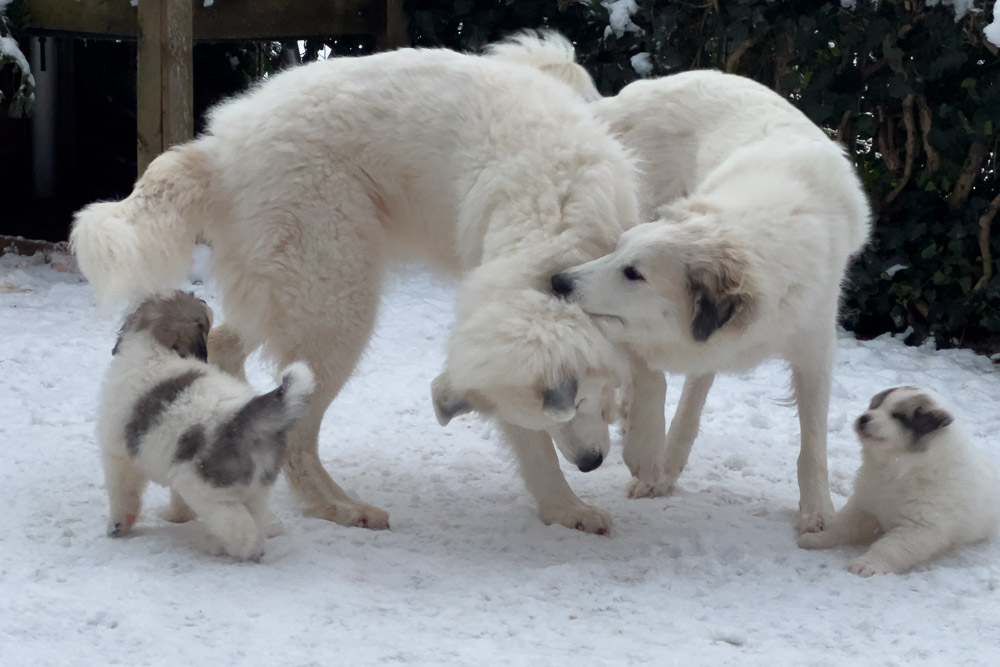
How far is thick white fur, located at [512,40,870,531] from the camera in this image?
3229 mm

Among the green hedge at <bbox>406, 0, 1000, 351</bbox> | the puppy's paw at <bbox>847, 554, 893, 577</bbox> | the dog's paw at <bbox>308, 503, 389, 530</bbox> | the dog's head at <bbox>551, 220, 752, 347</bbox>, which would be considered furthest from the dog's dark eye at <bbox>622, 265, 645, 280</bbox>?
the green hedge at <bbox>406, 0, 1000, 351</bbox>

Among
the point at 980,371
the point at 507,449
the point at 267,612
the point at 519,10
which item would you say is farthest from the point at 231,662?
the point at 519,10

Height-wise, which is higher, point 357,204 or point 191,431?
point 357,204

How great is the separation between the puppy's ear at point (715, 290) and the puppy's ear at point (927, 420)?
846mm

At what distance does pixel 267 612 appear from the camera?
2.90 metres

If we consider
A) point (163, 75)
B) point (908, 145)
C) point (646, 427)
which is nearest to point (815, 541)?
point (646, 427)

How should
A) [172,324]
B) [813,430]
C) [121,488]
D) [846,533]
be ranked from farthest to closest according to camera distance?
[813,430] → [846,533] → [172,324] → [121,488]

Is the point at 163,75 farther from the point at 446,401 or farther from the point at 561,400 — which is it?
the point at 561,400

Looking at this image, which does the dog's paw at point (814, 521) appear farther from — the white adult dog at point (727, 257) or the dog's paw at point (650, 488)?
the dog's paw at point (650, 488)

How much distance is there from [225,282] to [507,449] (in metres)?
1.20

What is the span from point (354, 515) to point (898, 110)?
4.28 metres

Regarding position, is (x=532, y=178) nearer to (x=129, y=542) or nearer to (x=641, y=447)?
(x=641, y=447)

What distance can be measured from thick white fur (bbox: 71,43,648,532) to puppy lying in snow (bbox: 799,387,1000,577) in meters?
0.81

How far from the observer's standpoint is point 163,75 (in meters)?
6.46
